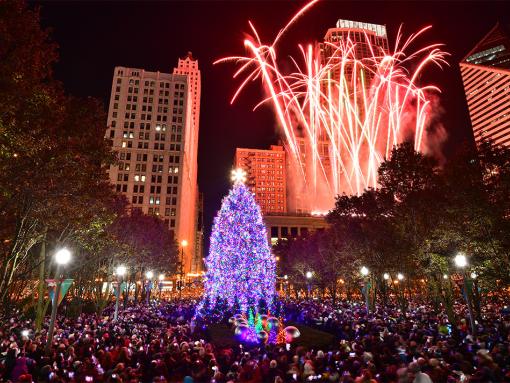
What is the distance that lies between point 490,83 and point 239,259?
196 metres

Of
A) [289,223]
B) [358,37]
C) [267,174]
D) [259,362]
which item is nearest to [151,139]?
[289,223]

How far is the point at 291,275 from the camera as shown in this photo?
66688 mm

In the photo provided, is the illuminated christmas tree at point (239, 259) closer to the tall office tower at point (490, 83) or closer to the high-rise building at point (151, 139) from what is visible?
the high-rise building at point (151, 139)

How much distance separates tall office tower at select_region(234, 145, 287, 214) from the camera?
15500 cm

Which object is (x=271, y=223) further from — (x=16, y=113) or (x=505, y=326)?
(x=16, y=113)

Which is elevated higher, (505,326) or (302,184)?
(302,184)

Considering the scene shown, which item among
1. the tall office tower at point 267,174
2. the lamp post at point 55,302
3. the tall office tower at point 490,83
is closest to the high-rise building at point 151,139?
the tall office tower at point 267,174

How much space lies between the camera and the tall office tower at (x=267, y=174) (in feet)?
509

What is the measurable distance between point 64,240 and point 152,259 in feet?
81.3

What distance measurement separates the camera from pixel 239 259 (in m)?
25.5

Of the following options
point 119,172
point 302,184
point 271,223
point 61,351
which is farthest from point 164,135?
point 61,351

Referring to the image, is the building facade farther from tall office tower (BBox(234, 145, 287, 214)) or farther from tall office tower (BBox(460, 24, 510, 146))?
tall office tower (BBox(460, 24, 510, 146))

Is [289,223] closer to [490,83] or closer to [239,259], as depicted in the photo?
[239,259]

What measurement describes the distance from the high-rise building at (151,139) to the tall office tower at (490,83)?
14223 centimetres
